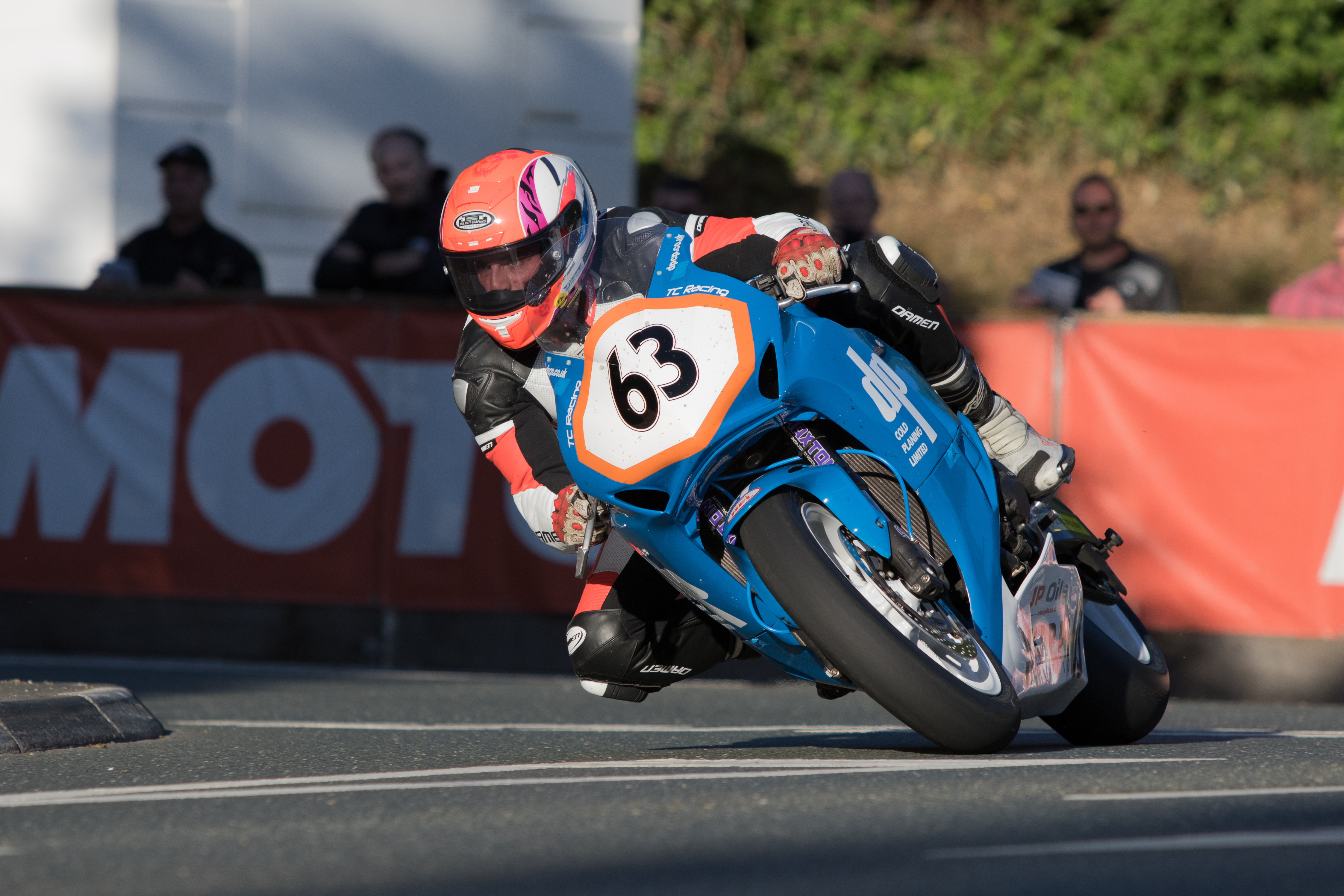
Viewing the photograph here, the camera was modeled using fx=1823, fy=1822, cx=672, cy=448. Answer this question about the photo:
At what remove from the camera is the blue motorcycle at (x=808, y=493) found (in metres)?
4.15

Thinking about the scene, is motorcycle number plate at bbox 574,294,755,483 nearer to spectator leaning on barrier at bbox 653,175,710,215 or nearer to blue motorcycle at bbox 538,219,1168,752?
blue motorcycle at bbox 538,219,1168,752

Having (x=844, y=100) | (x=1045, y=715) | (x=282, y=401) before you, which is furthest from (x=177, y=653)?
(x=844, y=100)

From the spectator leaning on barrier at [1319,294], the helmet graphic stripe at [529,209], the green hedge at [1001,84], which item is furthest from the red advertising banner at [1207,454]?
the green hedge at [1001,84]

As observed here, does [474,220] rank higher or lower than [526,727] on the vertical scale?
higher

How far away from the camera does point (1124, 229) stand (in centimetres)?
1712

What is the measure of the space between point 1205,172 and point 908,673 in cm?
1503

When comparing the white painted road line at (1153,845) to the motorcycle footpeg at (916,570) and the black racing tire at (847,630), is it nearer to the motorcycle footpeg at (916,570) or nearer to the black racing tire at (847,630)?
the black racing tire at (847,630)

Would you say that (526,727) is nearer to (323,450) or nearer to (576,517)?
(576,517)

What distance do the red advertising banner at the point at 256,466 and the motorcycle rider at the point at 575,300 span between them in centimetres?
389

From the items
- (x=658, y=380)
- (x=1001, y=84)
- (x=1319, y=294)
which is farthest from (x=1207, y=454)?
(x=1001, y=84)

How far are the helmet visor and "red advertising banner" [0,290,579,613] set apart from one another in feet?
14.2

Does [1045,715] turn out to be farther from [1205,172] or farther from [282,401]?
[1205,172]

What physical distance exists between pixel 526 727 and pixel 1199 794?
9.72 feet

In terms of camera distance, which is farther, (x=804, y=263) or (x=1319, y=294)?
(x=1319, y=294)
